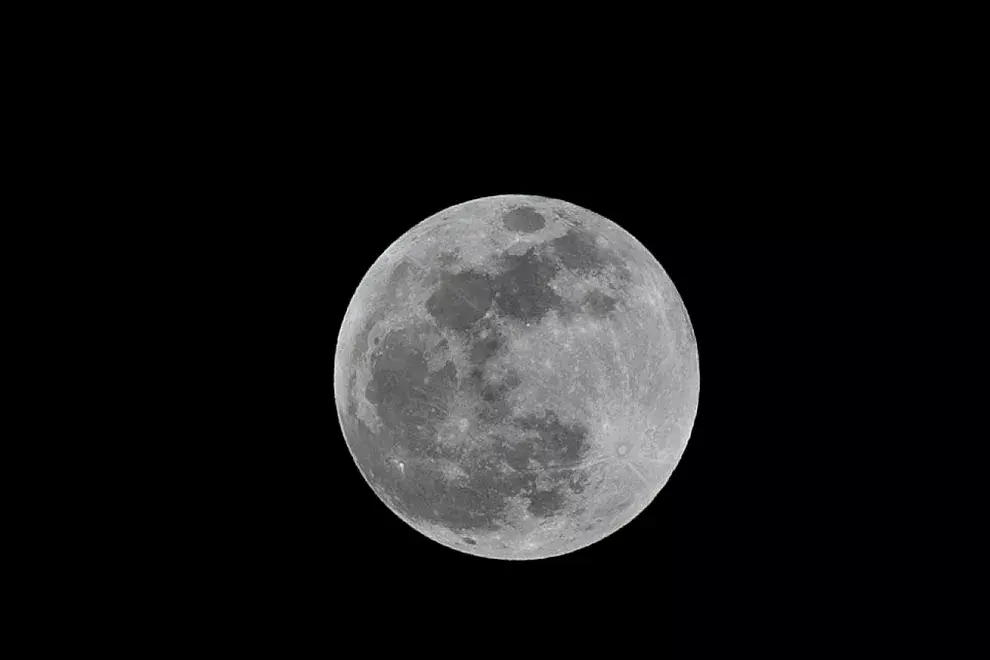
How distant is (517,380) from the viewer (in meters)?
4.37

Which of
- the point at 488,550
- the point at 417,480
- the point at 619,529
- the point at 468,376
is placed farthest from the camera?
the point at 619,529

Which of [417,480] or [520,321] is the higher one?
[520,321]

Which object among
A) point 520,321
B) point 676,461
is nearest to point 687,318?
point 676,461

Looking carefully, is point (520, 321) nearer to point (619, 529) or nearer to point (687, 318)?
point (687, 318)

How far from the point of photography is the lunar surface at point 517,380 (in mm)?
4402

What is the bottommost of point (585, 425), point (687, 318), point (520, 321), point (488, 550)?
A: point (488, 550)

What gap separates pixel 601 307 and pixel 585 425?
0.68 metres

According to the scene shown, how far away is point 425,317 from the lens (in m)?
4.54

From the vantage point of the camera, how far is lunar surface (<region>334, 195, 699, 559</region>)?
14.4ft

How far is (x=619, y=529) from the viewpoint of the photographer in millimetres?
5367

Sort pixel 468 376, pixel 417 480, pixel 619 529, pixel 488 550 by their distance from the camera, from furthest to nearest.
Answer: pixel 619 529, pixel 488 550, pixel 417 480, pixel 468 376

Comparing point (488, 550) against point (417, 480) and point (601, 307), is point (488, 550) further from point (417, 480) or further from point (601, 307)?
point (601, 307)

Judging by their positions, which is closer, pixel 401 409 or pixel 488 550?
pixel 401 409

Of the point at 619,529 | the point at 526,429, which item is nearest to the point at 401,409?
the point at 526,429
